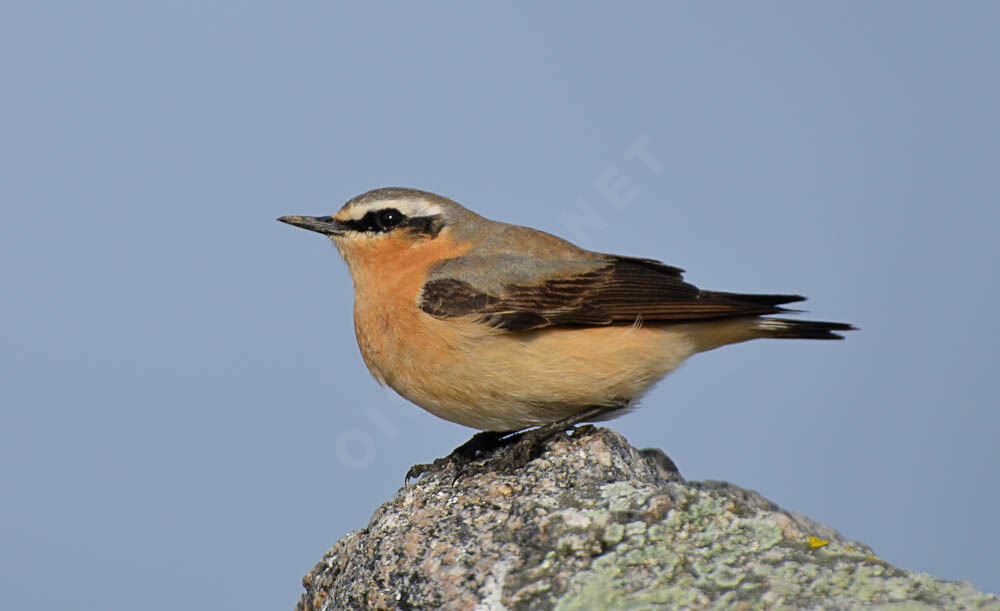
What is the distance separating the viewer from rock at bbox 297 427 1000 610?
4.28 m

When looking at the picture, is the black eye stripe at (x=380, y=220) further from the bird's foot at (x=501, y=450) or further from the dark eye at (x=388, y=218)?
the bird's foot at (x=501, y=450)

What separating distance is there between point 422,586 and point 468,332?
212 centimetres

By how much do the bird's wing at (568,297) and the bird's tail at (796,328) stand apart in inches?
7.8

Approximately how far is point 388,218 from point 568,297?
1.49 metres

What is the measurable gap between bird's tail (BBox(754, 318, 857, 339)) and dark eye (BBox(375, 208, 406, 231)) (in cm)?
267

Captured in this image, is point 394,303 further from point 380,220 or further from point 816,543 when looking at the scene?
point 816,543

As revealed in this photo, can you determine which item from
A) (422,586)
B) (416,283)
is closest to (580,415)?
(416,283)

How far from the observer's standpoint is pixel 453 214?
7.75 m

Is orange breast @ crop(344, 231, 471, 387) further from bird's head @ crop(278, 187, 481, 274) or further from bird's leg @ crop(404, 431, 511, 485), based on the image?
bird's leg @ crop(404, 431, 511, 485)

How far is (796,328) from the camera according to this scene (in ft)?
24.6

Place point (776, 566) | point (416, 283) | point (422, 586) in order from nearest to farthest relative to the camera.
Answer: point (776, 566), point (422, 586), point (416, 283)

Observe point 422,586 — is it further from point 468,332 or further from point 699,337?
point 699,337

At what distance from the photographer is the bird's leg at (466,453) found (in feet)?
22.0

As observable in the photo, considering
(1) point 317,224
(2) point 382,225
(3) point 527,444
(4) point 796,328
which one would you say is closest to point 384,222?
(2) point 382,225
